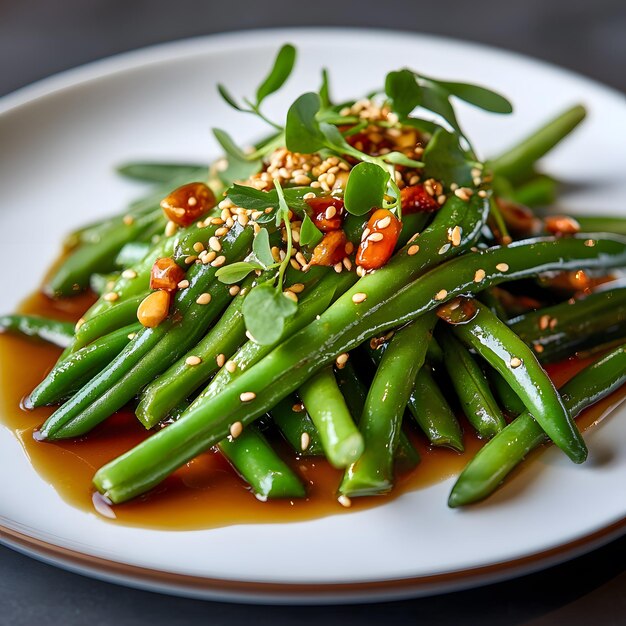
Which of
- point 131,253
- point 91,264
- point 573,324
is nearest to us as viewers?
point 573,324

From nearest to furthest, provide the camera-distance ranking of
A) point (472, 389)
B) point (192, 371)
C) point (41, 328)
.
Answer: point (192, 371), point (472, 389), point (41, 328)

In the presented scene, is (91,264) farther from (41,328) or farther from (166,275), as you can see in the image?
(166,275)

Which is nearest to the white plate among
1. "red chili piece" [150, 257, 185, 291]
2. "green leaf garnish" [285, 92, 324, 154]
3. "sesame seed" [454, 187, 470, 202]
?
"red chili piece" [150, 257, 185, 291]

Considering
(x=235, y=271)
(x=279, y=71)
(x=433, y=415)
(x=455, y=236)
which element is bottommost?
(x=433, y=415)

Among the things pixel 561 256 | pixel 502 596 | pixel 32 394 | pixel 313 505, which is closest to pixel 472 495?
pixel 502 596

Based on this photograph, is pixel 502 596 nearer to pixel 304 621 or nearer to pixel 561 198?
pixel 304 621

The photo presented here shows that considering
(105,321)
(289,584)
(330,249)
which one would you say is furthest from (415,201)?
(289,584)

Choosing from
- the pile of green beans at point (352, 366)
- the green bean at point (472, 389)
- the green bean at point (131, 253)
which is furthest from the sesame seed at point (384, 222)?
the green bean at point (131, 253)
